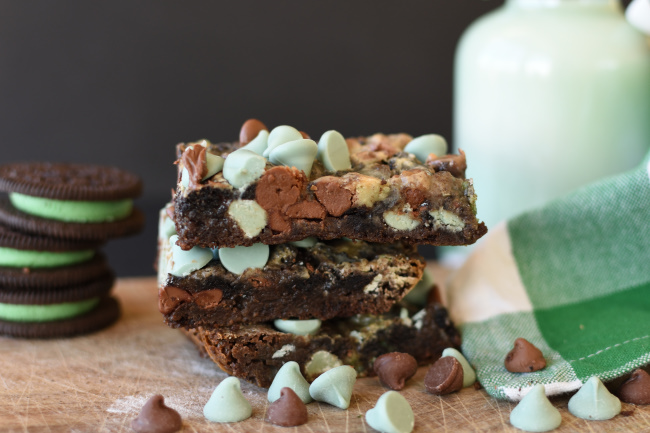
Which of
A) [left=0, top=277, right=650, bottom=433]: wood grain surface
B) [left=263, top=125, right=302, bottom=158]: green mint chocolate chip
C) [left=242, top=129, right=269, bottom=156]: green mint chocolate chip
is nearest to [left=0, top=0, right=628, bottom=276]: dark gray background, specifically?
[left=0, top=277, right=650, bottom=433]: wood grain surface

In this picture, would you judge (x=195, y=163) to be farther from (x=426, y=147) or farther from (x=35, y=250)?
(x=35, y=250)

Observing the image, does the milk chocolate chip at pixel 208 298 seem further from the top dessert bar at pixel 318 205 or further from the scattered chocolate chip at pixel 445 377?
the scattered chocolate chip at pixel 445 377

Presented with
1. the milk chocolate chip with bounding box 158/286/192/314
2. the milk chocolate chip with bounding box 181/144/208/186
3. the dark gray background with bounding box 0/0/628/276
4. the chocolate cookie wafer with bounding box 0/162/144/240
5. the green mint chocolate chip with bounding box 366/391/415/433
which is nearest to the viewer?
the green mint chocolate chip with bounding box 366/391/415/433

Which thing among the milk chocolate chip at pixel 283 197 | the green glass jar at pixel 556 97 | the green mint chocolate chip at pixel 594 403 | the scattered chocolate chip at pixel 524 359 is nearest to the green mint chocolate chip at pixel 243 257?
the milk chocolate chip at pixel 283 197

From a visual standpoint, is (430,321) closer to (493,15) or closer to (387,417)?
(387,417)

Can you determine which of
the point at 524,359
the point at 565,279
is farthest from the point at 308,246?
the point at 565,279

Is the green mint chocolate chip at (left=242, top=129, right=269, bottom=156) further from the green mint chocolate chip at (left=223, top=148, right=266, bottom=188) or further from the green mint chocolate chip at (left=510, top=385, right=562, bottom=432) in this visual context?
the green mint chocolate chip at (left=510, top=385, right=562, bottom=432)
